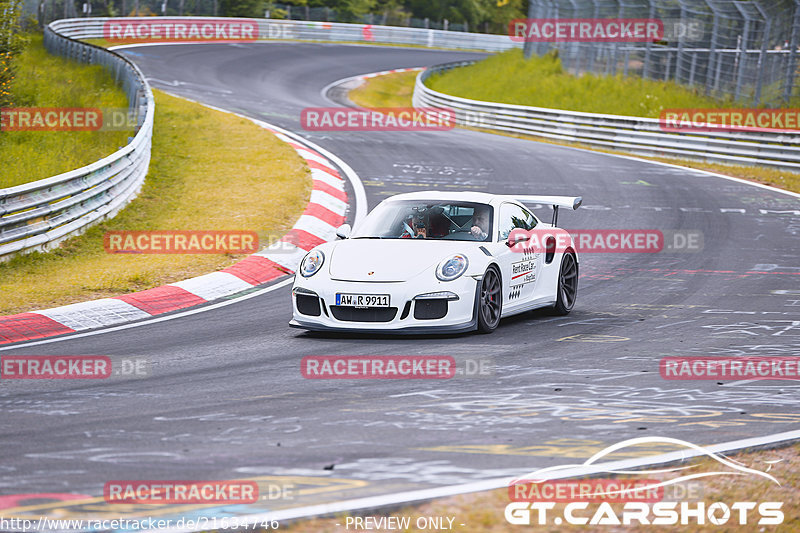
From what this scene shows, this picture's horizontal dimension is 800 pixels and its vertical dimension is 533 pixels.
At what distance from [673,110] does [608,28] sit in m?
5.26

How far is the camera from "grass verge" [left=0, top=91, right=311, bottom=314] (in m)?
11.1

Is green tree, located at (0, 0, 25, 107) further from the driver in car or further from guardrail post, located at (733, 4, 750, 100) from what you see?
guardrail post, located at (733, 4, 750, 100)

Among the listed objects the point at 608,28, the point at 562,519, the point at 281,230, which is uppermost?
the point at 608,28

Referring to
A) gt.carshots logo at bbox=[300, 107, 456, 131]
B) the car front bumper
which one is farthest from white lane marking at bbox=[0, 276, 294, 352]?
gt.carshots logo at bbox=[300, 107, 456, 131]

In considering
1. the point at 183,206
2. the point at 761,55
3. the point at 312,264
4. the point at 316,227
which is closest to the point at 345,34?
Answer: the point at 761,55

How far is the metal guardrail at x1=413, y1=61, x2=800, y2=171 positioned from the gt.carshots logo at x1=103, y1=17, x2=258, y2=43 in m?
19.1

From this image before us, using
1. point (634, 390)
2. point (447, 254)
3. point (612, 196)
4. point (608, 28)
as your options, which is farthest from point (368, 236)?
point (608, 28)

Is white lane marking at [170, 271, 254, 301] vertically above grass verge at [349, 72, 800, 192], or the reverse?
grass verge at [349, 72, 800, 192]

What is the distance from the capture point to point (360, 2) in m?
66.1

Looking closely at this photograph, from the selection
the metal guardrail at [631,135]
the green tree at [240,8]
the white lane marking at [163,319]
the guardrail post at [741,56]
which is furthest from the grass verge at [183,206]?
the green tree at [240,8]

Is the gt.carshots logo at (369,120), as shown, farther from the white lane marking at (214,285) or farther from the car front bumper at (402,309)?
the car front bumper at (402,309)

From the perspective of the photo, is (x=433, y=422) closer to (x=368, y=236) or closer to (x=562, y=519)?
(x=562, y=519)

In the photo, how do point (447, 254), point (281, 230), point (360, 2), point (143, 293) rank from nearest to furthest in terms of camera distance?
point (447, 254)
point (143, 293)
point (281, 230)
point (360, 2)

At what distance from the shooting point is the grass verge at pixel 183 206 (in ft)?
36.5
